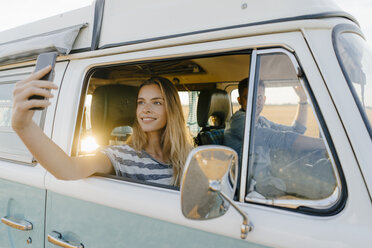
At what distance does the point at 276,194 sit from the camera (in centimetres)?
106

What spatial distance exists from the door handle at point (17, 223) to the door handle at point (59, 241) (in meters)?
0.20

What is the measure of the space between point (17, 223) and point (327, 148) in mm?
1720

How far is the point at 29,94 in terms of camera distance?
1072 mm

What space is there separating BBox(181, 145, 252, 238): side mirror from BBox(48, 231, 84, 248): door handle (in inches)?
35.0

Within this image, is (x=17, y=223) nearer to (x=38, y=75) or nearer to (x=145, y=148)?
(x=145, y=148)

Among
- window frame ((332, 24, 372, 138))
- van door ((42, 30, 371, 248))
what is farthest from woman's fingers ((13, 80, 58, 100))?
window frame ((332, 24, 372, 138))

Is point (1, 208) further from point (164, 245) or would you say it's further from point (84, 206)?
point (164, 245)

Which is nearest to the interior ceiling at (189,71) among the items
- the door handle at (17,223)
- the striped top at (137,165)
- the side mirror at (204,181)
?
the striped top at (137,165)

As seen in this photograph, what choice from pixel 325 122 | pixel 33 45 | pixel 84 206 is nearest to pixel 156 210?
pixel 84 206

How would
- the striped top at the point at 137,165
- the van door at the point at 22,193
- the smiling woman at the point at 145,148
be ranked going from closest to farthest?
the smiling woman at the point at 145,148 < the van door at the point at 22,193 < the striped top at the point at 137,165

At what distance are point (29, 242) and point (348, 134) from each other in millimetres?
1732

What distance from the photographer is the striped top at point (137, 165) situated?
5.58 ft

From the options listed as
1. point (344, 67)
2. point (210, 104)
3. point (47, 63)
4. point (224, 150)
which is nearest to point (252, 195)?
point (224, 150)

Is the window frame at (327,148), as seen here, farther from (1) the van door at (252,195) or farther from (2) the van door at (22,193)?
(2) the van door at (22,193)
